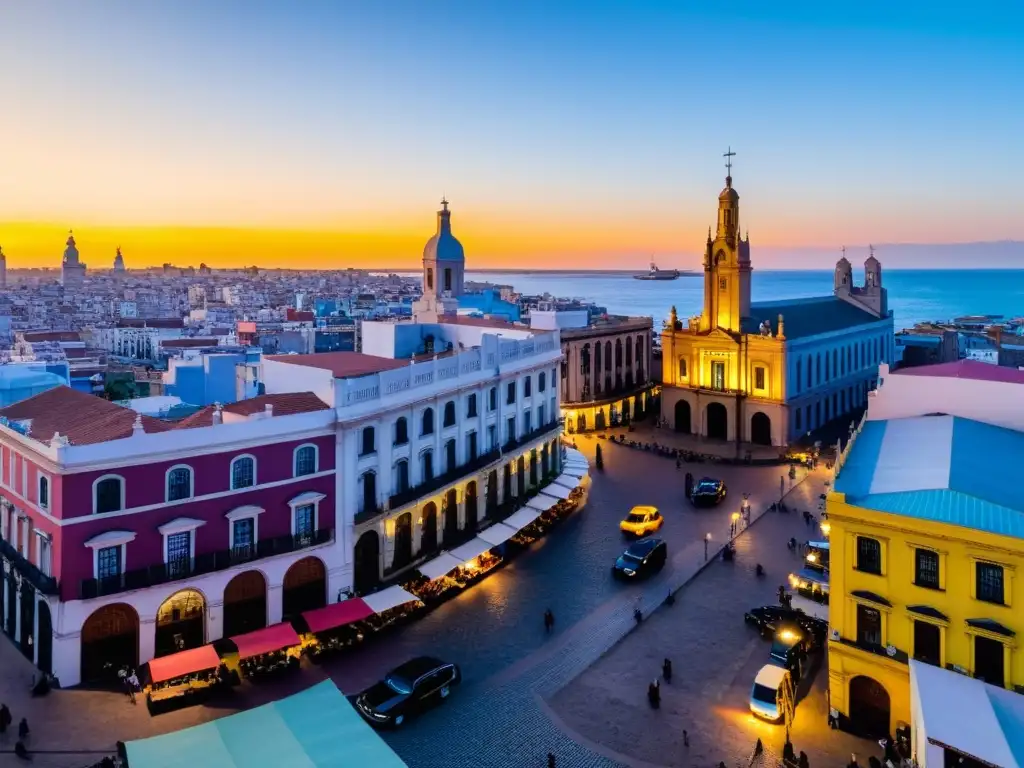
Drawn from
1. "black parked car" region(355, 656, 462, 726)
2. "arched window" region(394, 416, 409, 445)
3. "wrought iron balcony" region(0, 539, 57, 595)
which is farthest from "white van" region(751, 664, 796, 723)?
"wrought iron balcony" region(0, 539, 57, 595)

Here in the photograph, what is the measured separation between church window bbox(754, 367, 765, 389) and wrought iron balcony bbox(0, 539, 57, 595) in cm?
4911

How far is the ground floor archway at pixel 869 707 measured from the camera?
71.8ft

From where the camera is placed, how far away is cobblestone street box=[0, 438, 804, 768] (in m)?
→ 21.3

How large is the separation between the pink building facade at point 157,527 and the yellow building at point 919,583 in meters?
17.7

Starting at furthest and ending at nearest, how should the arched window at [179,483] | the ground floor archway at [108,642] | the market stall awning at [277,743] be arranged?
the arched window at [179,483]
the ground floor archway at [108,642]
the market stall awning at [277,743]

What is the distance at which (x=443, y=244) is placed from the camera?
2205 inches

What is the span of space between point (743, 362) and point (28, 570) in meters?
49.2

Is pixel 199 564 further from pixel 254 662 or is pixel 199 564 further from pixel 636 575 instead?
pixel 636 575

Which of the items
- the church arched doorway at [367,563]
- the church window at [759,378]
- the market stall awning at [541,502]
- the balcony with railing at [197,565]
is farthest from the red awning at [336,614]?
the church window at [759,378]

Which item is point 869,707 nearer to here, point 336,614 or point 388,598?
point 388,598

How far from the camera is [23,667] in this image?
83.0 feet

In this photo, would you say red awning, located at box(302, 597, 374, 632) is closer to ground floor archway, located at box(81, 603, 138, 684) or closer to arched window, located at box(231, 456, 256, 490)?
arched window, located at box(231, 456, 256, 490)

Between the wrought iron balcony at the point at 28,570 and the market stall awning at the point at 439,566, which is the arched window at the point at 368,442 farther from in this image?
the wrought iron balcony at the point at 28,570

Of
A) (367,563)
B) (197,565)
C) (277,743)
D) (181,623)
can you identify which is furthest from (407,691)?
(367,563)
